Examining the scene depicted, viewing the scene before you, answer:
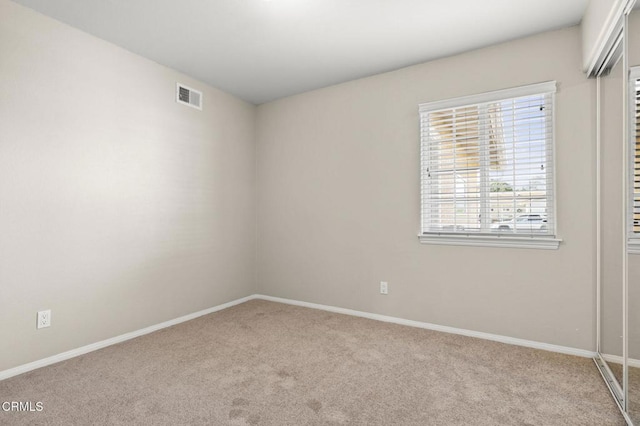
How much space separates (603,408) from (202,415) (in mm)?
2256

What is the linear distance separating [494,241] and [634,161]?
51.0 inches

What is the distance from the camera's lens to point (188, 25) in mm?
2656

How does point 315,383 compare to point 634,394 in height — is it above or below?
below

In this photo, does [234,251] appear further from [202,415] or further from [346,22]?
[346,22]

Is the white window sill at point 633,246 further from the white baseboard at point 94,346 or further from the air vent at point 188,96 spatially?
the air vent at point 188,96

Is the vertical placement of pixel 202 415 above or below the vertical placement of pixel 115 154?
below

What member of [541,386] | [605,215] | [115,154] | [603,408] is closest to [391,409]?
[541,386]

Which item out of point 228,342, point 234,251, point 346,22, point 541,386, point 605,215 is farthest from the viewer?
point 234,251

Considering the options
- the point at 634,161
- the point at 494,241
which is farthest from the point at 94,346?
the point at 634,161

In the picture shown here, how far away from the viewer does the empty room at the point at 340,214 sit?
2031mm

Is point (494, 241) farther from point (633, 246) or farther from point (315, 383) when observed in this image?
point (315, 383)

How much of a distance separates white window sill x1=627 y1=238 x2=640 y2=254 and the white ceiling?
1702mm

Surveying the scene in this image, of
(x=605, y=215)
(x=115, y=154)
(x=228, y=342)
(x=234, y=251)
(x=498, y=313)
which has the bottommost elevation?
(x=228, y=342)

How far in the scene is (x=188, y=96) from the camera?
3.61m
